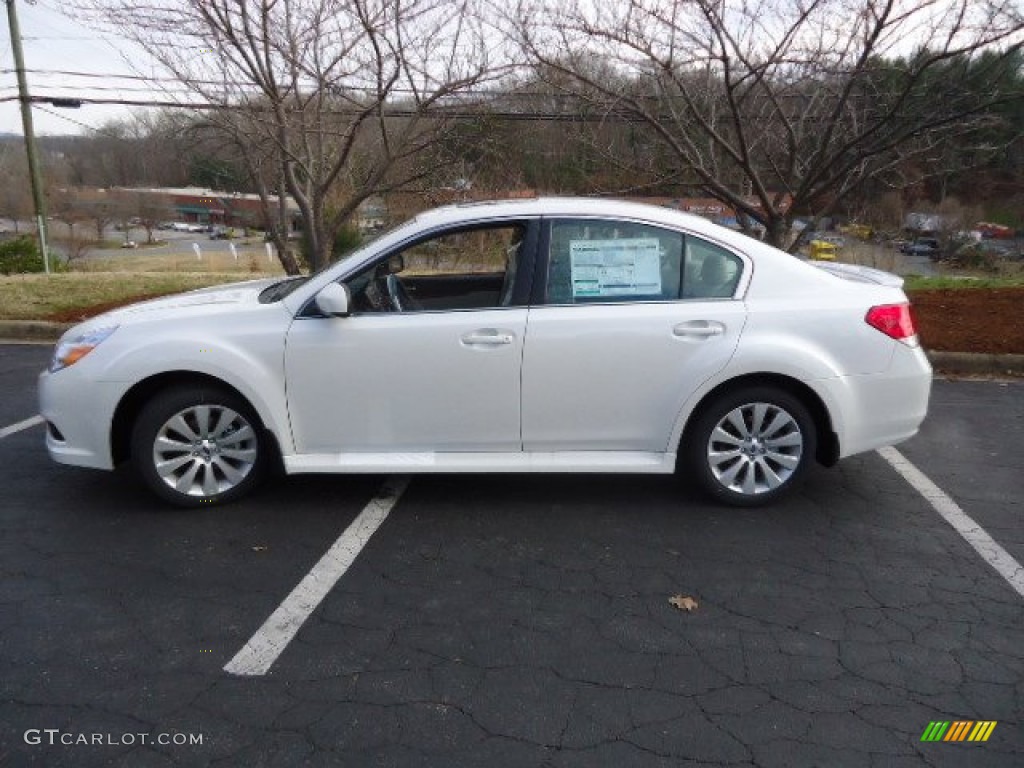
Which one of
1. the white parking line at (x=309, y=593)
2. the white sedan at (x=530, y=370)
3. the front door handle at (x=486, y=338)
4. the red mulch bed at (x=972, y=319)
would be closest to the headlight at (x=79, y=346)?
the white sedan at (x=530, y=370)

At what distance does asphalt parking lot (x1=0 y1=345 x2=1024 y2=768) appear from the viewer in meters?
2.35

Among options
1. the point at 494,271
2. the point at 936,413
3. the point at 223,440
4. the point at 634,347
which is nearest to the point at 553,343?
the point at 634,347

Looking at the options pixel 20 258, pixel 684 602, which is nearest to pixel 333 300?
pixel 684 602

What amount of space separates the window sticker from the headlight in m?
2.38

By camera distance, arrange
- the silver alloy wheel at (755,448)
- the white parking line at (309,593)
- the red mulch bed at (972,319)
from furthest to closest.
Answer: the red mulch bed at (972,319) → the silver alloy wheel at (755,448) → the white parking line at (309,593)

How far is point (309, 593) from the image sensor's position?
318 centimetres

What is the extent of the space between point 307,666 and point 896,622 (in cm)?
225

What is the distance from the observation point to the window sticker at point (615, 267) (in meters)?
3.87

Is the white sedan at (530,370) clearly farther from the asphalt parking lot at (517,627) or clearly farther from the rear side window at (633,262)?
the asphalt parking lot at (517,627)

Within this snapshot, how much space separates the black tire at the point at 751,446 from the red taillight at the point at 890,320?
0.54 meters

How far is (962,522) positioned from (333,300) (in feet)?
11.0

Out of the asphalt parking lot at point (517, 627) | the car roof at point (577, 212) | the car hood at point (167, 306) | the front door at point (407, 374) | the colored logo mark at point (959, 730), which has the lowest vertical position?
the colored logo mark at point (959, 730)

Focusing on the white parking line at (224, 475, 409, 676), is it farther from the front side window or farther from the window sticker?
the window sticker

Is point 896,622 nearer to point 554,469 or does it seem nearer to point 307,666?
point 554,469
